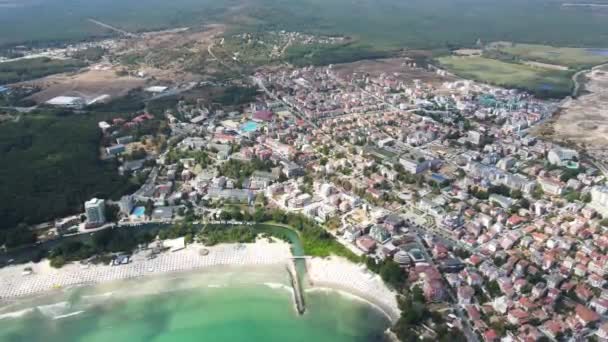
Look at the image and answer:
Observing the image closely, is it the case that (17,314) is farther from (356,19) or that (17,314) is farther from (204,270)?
(356,19)

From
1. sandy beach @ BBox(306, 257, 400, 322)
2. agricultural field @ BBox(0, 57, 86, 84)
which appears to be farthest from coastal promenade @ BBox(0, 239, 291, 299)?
agricultural field @ BBox(0, 57, 86, 84)

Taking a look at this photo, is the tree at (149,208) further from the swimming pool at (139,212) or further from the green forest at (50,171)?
the green forest at (50,171)

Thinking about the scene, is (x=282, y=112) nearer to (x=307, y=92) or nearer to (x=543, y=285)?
(x=307, y=92)

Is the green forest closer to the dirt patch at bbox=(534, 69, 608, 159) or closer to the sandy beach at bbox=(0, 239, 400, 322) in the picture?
the sandy beach at bbox=(0, 239, 400, 322)

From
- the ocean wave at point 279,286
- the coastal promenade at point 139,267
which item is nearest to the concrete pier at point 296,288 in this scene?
the ocean wave at point 279,286

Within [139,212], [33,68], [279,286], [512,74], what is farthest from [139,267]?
[512,74]

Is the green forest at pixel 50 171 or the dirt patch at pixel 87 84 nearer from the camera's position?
the green forest at pixel 50 171
